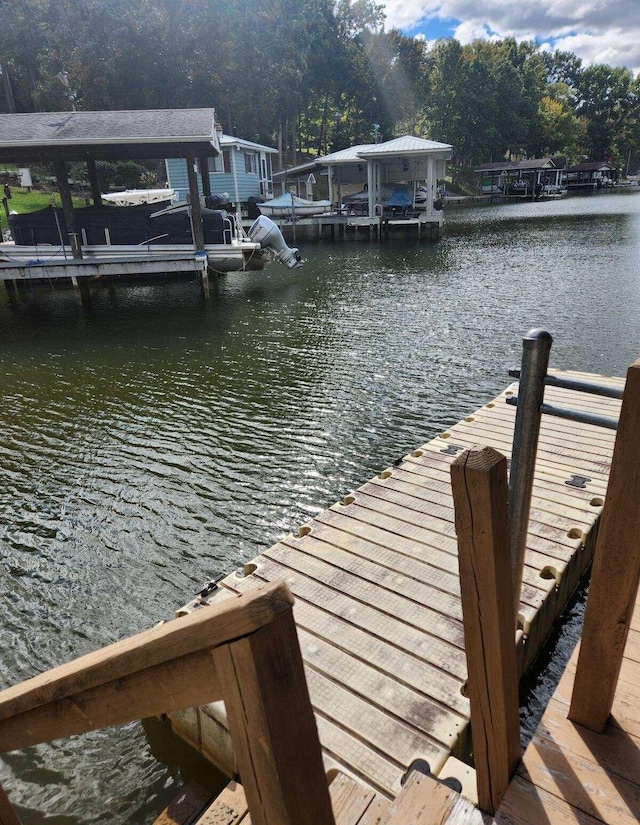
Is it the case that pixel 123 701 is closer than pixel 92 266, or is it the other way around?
pixel 123 701

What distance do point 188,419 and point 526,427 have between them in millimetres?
7118

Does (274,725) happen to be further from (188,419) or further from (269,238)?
(269,238)

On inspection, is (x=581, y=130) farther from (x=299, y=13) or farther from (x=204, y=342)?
(x=204, y=342)

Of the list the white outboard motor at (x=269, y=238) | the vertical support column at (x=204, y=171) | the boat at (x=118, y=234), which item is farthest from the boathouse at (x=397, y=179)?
the boat at (x=118, y=234)

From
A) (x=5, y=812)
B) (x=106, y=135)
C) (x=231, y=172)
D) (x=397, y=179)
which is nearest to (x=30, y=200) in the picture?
(x=231, y=172)

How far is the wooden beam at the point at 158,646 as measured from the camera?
721 mm

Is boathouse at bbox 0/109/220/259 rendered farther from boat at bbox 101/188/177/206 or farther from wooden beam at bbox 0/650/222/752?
wooden beam at bbox 0/650/222/752

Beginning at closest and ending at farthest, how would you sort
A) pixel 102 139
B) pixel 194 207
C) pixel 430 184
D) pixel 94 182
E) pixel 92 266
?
pixel 102 139 < pixel 92 266 < pixel 194 207 < pixel 94 182 < pixel 430 184

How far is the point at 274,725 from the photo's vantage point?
2.48 feet

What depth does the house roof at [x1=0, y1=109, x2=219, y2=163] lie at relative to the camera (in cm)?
1526

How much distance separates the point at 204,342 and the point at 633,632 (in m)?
11.4

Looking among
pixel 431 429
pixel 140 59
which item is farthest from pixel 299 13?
pixel 431 429

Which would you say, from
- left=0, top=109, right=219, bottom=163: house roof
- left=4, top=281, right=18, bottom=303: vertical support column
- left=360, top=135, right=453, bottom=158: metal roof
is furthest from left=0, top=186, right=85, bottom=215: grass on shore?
left=360, top=135, right=453, bottom=158: metal roof

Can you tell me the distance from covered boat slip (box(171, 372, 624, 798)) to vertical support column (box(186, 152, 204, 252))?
13430 mm
